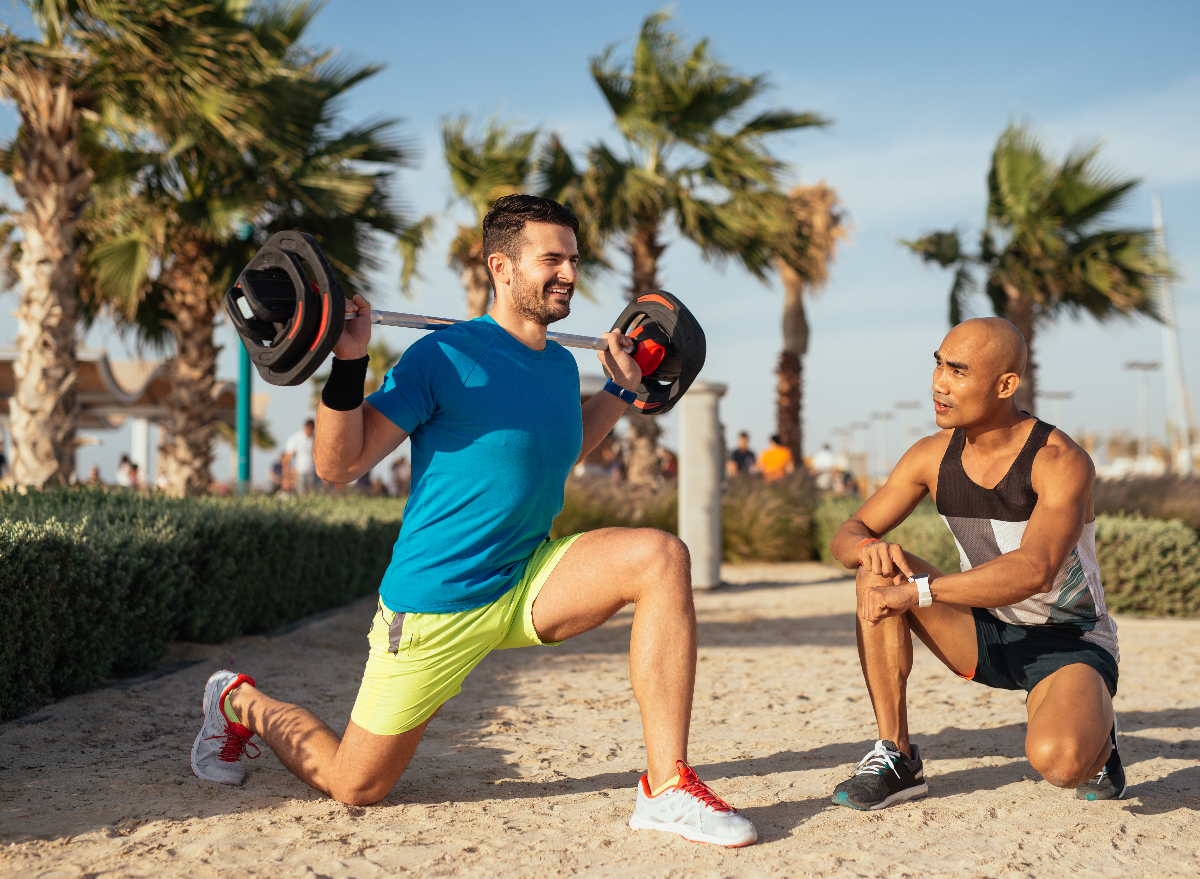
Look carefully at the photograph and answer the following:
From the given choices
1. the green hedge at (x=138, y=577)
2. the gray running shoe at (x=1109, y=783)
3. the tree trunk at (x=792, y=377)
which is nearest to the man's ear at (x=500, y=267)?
the green hedge at (x=138, y=577)

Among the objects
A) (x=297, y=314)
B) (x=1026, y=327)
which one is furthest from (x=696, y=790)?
(x=1026, y=327)

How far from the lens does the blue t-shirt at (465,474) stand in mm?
2820

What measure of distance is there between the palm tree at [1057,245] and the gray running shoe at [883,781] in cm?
1215

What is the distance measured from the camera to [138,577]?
4.93 meters

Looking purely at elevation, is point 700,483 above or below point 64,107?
below

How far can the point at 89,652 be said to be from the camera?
445 centimetres

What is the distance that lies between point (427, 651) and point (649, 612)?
0.66m

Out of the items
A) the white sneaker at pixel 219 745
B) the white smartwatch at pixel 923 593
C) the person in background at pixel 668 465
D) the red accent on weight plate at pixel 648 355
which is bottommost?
the white sneaker at pixel 219 745

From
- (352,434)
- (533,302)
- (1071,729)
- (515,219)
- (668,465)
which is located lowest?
(1071,729)

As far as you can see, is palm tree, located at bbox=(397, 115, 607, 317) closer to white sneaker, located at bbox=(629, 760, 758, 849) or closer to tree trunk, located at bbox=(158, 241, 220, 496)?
tree trunk, located at bbox=(158, 241, 220, 496)

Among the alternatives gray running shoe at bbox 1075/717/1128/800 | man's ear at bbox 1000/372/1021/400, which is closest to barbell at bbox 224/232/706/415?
man's ear at bbox 1000/372/1021/400

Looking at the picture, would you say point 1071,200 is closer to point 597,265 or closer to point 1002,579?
point 597,265

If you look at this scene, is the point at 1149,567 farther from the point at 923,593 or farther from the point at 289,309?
the point at 289,309

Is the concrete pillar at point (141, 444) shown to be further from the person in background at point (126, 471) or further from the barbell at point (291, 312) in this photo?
the barbell at point (291, 312)
